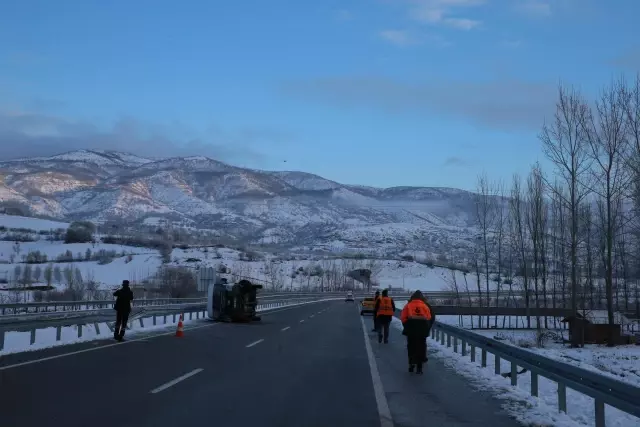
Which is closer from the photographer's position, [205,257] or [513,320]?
[513,320]

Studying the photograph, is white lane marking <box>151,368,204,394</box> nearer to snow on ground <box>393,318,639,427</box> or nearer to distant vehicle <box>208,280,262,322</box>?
snow on ground <box>393,318,639,427</box>

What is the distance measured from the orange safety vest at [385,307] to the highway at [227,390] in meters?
3.88

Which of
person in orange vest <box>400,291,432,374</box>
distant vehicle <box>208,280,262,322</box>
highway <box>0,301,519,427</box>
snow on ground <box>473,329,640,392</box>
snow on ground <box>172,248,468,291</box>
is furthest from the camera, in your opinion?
snow on ground <box>172,248,468,291</box>

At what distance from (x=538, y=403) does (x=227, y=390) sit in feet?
17.7

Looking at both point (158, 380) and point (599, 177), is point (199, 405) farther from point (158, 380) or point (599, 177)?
point (599, 177)

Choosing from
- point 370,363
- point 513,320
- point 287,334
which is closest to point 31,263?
point 513,320

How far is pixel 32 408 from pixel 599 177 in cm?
3173

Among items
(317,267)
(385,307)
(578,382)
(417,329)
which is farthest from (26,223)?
(578,382)

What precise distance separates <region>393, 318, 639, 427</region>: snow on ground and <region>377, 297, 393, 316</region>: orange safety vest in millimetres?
6271

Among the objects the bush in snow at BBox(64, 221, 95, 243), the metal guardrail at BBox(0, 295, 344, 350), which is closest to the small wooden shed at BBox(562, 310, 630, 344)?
the metal guardrail at BBox(0, 295, 344, 350)

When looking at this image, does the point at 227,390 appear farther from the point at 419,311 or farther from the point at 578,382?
the point at 578,382

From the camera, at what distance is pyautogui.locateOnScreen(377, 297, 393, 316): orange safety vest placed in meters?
23.2

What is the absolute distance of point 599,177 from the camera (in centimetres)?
3416

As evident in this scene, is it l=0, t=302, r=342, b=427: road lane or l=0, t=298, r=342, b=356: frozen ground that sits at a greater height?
l=0, t=302, r=342, b=427: road lane
